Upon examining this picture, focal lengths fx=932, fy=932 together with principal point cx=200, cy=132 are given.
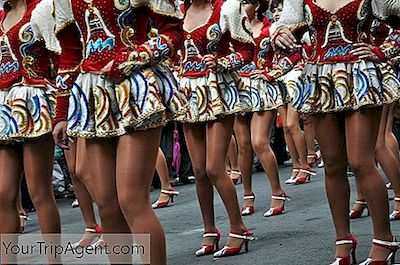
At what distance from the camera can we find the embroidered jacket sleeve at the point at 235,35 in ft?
23.1

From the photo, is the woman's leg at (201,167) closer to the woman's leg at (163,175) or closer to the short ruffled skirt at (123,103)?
the short ruffled skirt at (123,103)

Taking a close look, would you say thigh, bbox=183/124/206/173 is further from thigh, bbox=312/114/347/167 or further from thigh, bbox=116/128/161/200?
thigh, bbox=116/128/161/200

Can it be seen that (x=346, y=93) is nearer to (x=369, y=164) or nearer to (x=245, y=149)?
(x=369, y=164)

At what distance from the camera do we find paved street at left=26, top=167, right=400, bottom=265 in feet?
21.6

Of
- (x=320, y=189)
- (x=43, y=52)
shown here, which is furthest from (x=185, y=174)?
(x=43, y=52)

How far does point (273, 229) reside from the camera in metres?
8.06

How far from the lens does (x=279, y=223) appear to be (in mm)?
8422

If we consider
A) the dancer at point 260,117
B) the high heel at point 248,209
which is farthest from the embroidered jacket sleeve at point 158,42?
the high heel at point 248,209

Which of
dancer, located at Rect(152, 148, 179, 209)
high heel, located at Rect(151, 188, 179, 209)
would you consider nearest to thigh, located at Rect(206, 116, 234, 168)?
dancer, located at Rect(152, 148, 179, 209)

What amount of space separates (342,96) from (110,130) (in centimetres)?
173

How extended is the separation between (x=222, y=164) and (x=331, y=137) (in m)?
1.37

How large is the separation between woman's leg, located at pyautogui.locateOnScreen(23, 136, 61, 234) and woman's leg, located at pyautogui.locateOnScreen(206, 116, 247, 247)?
4.69 feet

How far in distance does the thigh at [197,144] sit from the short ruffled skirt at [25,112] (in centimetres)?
130

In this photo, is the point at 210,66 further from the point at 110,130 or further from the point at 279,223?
the point at 110,130
